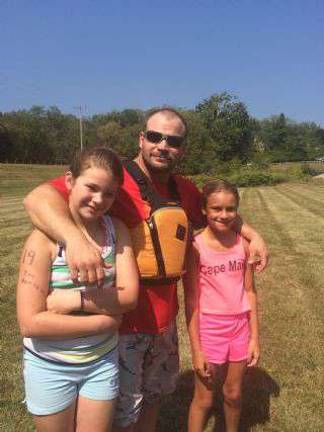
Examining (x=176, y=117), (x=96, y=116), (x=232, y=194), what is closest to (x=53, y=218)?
(x=176, y=117)

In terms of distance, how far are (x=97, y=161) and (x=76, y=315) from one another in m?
0.74

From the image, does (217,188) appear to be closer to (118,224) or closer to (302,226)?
(118,224)

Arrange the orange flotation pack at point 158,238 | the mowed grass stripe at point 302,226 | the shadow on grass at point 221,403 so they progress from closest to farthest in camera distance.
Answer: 1. the orange flotation pack at point 158,238
2. the shadow on grass at point 221,403
3. the mowed grass stripe at point 302,226

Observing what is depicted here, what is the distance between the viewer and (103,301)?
237 centimetres

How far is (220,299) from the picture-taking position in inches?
132

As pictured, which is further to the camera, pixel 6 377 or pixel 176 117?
pixel 6 377

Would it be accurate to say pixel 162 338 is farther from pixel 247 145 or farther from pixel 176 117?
pixel 247 145

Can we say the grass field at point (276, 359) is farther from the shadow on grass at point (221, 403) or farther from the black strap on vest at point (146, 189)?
the black strap on vest at point (146, 189)

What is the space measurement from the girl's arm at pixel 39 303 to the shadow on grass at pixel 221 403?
225cm

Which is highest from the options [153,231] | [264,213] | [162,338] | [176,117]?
[176,117]

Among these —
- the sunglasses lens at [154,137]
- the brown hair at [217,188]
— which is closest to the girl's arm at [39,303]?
the sunglasses lens at [154,137]

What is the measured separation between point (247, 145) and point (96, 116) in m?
38.3

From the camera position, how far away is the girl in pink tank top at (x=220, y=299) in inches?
129

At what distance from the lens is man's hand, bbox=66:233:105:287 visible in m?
2.21
